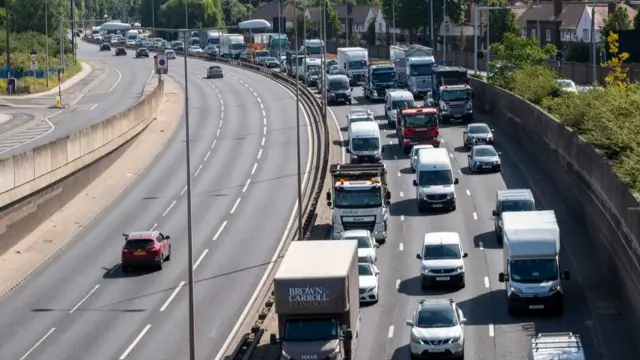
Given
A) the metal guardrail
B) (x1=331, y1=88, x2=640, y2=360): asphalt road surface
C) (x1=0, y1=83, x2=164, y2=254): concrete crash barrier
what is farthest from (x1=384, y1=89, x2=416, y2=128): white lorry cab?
(x1=0, y1=83, x2=164, y2=254): concrete crash barrier

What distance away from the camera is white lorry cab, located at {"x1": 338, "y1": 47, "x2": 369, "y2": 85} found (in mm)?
104625

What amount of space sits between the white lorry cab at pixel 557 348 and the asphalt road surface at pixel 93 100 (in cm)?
4000

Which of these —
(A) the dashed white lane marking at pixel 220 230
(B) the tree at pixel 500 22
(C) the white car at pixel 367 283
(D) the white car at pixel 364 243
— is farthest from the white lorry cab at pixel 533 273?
(B) the tree at pixel 500 22

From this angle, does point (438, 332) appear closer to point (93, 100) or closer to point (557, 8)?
point (93, 100)

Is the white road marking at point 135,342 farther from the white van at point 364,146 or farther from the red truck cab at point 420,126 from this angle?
the red truck cab at point 420,126

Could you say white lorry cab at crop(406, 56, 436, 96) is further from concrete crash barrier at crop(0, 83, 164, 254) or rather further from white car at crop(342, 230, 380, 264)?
white car at crop(342, 230, 380, 264)

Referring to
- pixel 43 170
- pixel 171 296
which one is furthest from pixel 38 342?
pixel 43 170

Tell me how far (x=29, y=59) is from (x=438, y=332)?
98.2m

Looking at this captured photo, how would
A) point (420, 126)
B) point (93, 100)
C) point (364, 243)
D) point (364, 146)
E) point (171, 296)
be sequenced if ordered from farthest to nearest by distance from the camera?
point (93, 100) < point (420, 126) < point (364, 146) < point (364, 243) < point (171, 296)

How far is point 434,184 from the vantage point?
56.4 m

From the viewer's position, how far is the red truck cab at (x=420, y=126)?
2731 inches

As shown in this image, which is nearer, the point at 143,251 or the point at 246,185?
the point at 143,251

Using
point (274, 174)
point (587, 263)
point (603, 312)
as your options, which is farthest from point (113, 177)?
point (603, 312)

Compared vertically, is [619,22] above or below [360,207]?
above
